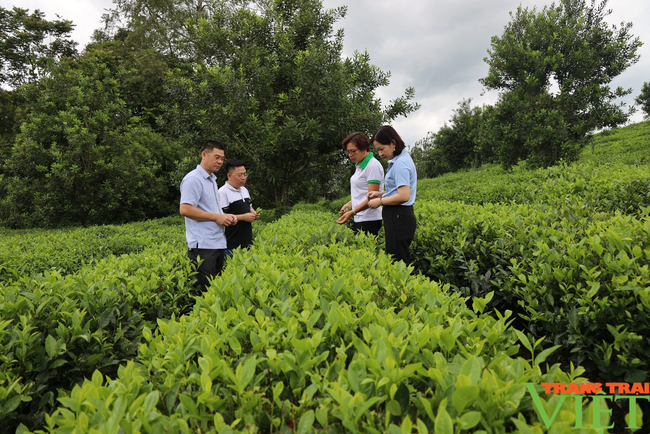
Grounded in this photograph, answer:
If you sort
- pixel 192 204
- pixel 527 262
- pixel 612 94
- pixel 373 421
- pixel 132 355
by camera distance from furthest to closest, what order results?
pixel 612 94
pixel 192 204
pixel 527 262
pixel 132 355
pixel 373 421

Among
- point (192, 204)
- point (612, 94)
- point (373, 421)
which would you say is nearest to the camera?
point (373, 421)

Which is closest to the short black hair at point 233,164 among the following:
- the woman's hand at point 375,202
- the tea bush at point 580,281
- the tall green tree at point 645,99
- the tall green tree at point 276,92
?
the woman's hand at point 375,202

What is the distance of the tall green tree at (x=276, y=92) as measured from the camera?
32.4 feet

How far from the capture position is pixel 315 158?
12055mm

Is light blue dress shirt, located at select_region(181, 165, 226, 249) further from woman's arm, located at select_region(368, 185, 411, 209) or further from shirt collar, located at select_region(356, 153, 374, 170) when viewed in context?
woman's arm, located at select_region(368, 185, 411, 209)

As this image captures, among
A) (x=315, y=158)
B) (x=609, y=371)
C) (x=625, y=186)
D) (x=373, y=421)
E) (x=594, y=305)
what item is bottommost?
(x=609, y=371)

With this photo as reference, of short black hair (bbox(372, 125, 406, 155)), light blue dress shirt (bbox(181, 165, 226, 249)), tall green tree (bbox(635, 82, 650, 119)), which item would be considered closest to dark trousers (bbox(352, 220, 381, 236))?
short black hair (bbox(372, 125, 406, 155))

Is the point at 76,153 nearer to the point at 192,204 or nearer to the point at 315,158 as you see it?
the point at 315,158

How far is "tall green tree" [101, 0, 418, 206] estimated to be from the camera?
9.88 meters

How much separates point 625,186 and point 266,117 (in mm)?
8569

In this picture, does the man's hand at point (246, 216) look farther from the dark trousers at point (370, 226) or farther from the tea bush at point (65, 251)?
the tea bush at point (65, 251)

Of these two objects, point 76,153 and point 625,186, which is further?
point 76,153

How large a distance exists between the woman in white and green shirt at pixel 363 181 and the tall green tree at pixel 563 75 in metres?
14.2

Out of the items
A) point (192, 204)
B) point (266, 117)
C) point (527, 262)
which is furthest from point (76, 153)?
point (527, 262)
